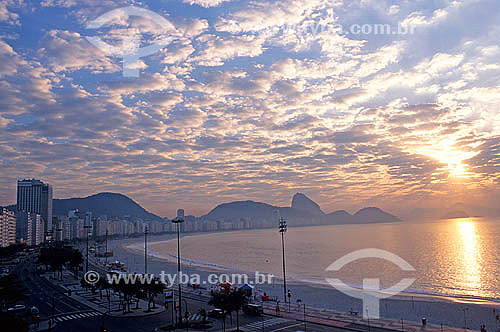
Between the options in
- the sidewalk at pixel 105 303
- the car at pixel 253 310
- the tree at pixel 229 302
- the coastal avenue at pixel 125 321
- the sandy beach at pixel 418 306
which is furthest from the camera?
the sandy beach at pixel 418 306

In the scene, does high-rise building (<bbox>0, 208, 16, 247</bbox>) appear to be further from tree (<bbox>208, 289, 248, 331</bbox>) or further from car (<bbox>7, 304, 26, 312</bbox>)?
tree (<bbox>208, 289, 248, 331</bbox>)

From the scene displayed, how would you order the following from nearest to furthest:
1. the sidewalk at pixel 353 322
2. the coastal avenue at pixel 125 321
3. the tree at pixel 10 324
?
1. the tree at pixel 10 324
2. the coastal avenue at pixel 125 321
3. the sidewalk at pixel 353 322

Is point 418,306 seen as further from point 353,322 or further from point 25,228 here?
point 25,228

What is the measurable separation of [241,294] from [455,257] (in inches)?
3625

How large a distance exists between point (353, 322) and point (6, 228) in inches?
6626

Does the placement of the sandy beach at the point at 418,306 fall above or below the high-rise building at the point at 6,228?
below

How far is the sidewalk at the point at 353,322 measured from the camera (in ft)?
105

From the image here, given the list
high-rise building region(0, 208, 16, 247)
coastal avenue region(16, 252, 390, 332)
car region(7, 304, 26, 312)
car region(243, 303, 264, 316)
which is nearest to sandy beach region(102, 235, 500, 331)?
car region(243, 303, 264, 316)

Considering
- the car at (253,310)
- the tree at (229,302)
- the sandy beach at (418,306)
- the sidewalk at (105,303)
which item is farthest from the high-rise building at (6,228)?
the tree at (229,302)

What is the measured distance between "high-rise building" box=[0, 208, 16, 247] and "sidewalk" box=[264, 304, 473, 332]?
6096 inches

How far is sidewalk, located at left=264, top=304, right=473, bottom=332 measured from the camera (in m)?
32.0

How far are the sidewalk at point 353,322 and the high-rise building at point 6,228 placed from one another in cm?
15484

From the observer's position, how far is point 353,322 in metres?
33.6

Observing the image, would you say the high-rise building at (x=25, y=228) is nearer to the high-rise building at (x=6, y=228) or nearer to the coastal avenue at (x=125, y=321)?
the high-rise building at (x=6, y=228)
